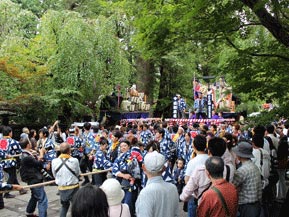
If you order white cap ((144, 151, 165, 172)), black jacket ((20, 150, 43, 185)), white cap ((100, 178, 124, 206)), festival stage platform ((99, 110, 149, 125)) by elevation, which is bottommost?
black jacket ((20, 150, 43, 185))

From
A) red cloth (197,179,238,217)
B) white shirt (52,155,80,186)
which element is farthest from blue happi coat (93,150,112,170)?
red cloth (197,179,238,217)

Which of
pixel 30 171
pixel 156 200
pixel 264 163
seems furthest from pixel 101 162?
pixel 156 200

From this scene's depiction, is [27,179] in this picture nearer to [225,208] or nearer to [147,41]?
[147,41]

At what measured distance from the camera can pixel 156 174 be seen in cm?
353

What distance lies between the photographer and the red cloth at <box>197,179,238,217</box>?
339cm

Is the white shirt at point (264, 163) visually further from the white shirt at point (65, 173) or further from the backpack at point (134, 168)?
the white shirt at point (65, 173)

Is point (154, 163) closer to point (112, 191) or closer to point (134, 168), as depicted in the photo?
point (112, 191)

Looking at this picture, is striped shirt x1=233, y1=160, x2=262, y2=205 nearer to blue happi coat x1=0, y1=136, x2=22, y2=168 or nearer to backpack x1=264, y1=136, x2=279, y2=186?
backpack x1=264, y1=136, x2=279, y2=186

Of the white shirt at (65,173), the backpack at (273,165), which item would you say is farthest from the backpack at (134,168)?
the backpack at (273,165)

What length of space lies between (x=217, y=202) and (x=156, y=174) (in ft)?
2.26

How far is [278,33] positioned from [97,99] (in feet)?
40.0

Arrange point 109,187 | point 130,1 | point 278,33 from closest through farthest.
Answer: point 109,187 → point 278,33 → point 130,1

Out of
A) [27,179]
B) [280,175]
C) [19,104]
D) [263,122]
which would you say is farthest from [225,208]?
[19,104]

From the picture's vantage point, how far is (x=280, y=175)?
26.5 ft
